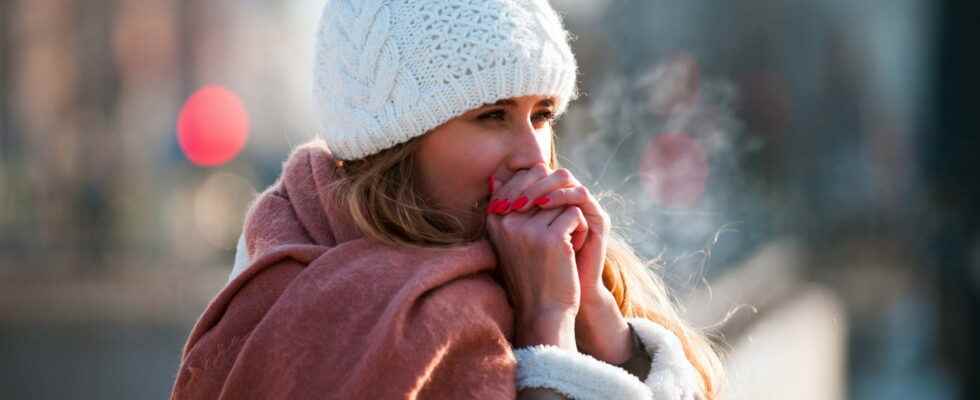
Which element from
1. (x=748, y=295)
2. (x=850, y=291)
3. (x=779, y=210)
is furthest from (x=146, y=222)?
(x=748, y=295)

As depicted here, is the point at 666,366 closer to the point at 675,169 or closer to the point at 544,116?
the point at 544,116

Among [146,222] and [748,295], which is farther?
[146,222]

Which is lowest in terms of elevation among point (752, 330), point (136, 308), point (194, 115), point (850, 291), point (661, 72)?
point (194, 115)

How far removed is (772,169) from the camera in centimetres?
602

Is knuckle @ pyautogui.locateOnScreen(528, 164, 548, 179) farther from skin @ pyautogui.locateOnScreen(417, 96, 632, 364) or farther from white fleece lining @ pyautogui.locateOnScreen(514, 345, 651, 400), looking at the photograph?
white fleece lining @ pyautogui.locateOnScreen(514, 345, 651, 400)

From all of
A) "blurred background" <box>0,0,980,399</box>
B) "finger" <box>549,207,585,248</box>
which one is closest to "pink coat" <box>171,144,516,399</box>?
"finger" <box>549,207,585,248</box>

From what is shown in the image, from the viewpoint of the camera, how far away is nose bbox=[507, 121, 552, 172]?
7.22 feet

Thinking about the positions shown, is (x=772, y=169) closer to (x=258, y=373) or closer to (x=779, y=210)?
(x=779, y=210)

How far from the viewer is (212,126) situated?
852 inches

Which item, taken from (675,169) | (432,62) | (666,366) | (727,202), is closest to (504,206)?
(432,62)

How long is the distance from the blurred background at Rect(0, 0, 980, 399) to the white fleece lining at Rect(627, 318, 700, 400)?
549 millimetres

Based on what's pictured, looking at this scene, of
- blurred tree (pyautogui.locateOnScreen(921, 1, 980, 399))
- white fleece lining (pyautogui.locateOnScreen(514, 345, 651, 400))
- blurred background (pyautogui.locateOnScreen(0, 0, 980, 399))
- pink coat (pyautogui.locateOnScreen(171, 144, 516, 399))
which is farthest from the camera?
blurred tree (pyautogui.locateOnScreen(921, 1, 980, 399))

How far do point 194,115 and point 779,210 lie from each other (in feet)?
55.2

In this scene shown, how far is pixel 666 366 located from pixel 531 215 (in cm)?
32
